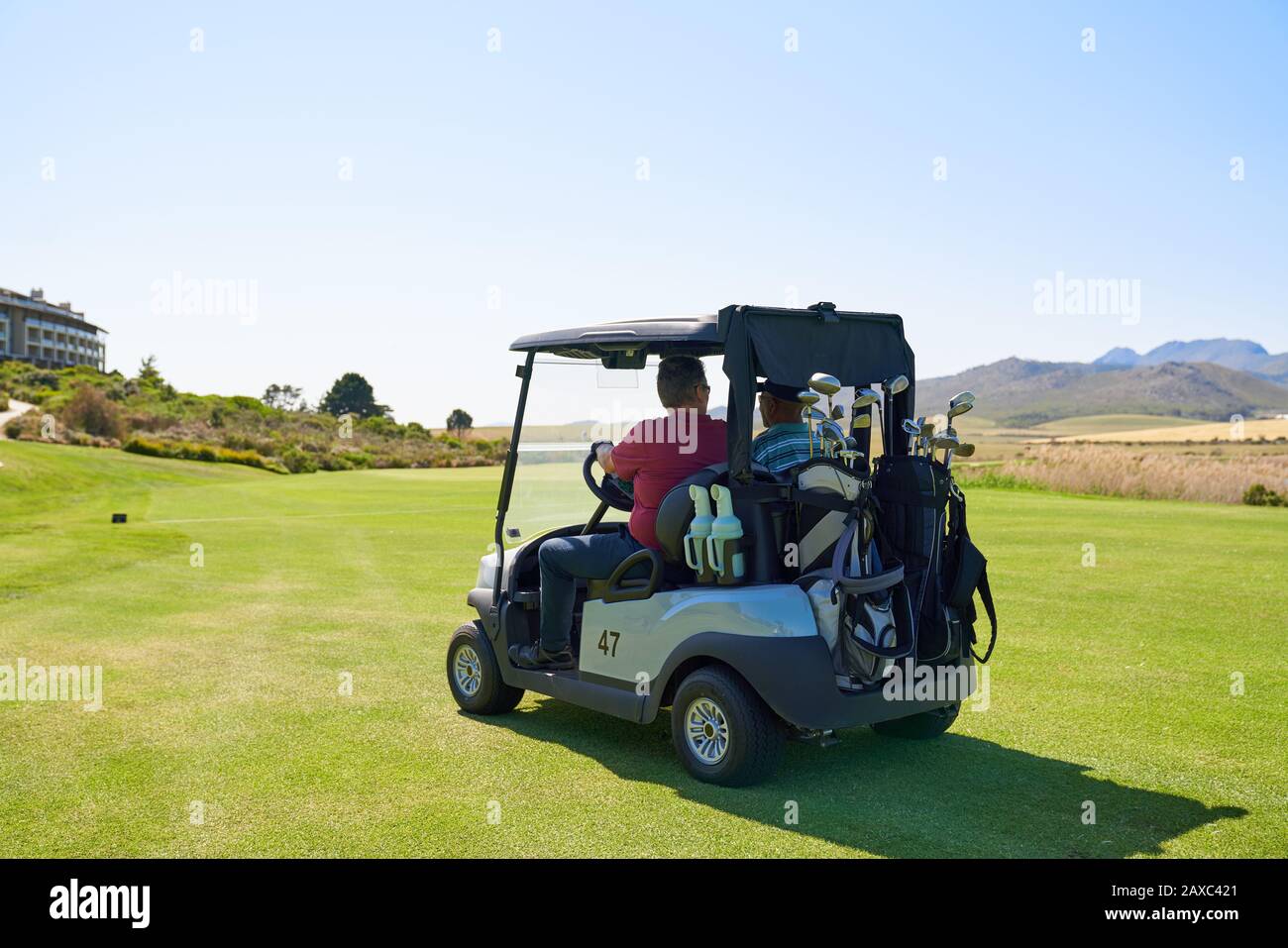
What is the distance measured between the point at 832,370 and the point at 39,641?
705 cm

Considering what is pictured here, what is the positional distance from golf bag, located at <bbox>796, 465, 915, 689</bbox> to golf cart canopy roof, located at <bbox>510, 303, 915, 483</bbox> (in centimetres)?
42

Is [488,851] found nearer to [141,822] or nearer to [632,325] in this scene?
[141,822]

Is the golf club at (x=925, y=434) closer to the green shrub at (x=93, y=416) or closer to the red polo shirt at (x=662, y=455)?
the red polo shirt at (x=662, y=455)

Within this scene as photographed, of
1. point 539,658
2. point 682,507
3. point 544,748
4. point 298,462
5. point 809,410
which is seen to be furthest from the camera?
point 298,462

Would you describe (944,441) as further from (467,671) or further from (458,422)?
(458,422)

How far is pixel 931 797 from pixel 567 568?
2.22 meters

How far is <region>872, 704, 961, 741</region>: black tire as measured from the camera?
6.13 m

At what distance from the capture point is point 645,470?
5805 mm

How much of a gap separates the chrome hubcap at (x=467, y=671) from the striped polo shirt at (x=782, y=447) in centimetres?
231

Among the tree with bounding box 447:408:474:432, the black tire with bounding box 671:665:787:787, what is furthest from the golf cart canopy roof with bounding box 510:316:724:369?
the tree with bounding box 447:408:474:432

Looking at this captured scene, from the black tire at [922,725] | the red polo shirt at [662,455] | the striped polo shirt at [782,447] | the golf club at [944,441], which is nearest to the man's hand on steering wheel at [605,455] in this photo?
the red polo shirt at [662,455]

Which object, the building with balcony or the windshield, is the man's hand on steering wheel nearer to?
the windshield

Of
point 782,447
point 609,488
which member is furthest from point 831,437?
point 609,488

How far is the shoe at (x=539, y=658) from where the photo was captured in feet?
21.0
